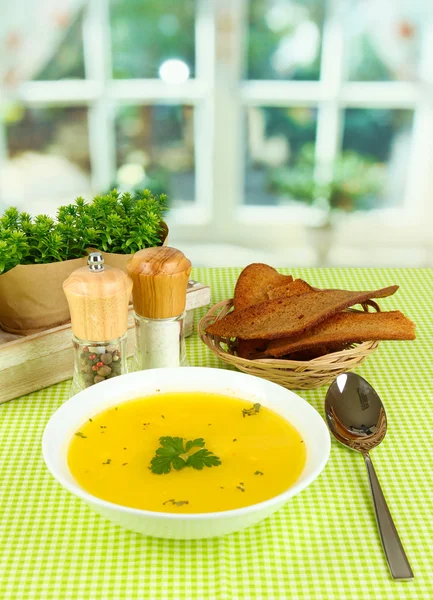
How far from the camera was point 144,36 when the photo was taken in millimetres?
3566

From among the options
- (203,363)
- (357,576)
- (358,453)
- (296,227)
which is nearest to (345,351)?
(358,453)

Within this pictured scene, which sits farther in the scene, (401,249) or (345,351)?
(401,249)

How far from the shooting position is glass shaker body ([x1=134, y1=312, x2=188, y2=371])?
114cm

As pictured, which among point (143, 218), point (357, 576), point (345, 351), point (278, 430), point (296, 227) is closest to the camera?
point (357, 576)

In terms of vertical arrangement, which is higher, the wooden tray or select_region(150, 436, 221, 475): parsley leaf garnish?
select_region(150, 436, 221, 475): parsley leaf garnish

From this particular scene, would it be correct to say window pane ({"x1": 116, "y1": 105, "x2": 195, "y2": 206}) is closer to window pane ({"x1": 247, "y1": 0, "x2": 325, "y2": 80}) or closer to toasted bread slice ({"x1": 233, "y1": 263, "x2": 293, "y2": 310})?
window pane ({"x1": 247, "y1": 0, "x2": 325, "y2": 80})

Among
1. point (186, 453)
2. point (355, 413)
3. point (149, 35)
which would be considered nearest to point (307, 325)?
point (355, 413)

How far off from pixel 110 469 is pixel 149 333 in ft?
1.02

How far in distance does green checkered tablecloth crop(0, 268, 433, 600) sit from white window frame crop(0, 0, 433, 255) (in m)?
2.73

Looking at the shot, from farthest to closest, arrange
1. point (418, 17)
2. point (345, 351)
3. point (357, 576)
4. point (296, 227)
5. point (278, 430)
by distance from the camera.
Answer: point (296, 227)
point (418, 17)
point (345, 351)
point (278, 430)
point (357, 576)

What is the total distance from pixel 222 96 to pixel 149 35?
1.67ft

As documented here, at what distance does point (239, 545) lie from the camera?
85 centimetres

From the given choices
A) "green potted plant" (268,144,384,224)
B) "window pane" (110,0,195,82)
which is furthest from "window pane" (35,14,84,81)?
"green potted plant" (268,144,384,224)

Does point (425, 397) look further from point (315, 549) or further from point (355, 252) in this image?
point (355, 252)
